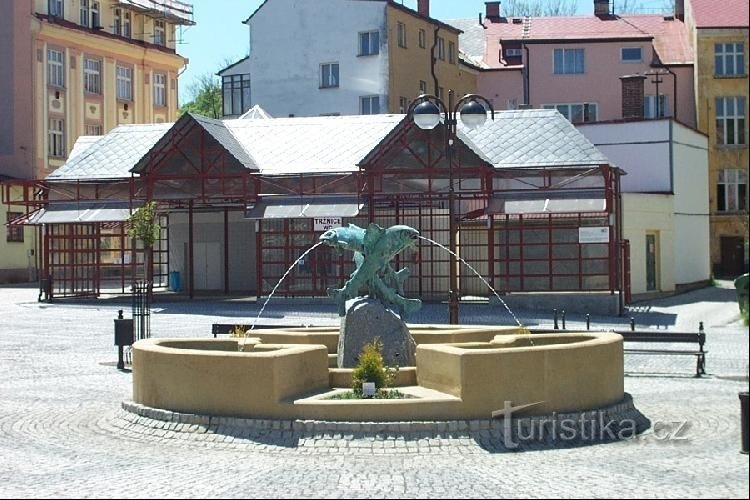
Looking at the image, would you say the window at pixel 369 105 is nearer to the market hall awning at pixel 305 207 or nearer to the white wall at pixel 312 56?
the white wall at pixel 312 56

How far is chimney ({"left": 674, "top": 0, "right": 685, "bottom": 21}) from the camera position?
193 ft

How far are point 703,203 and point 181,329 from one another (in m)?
25.4

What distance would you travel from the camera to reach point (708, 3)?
5428 cm

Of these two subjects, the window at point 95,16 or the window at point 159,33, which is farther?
the window at point 159,33

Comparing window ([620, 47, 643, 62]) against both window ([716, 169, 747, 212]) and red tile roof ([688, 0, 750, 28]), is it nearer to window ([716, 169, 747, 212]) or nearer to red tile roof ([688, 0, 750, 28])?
red tile roof ([688, 0, 750, 28])

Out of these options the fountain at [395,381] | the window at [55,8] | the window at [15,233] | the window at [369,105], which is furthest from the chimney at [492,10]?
the fountain at [395,381]

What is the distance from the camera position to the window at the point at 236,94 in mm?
61625

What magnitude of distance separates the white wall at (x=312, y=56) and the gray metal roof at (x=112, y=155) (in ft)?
48.3

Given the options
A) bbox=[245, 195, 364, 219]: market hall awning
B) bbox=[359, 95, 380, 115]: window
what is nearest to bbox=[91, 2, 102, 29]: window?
bbox=[359, 95, 380, 115]: window

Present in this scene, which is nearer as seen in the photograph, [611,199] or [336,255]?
[611,199]

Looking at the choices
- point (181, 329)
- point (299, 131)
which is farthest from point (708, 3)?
point (181, 329)

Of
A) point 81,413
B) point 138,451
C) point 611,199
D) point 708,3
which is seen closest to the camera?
point 138,451

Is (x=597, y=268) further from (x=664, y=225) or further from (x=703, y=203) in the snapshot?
(x=703, y=203)

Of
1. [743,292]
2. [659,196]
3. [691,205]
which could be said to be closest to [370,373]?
[743,292]
